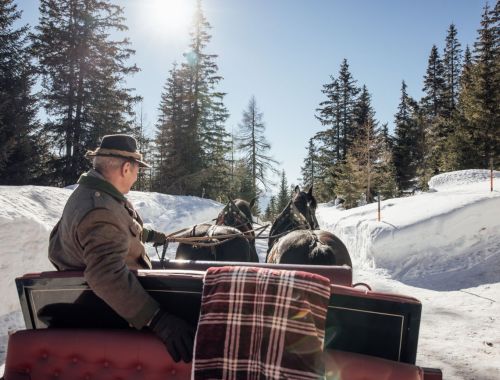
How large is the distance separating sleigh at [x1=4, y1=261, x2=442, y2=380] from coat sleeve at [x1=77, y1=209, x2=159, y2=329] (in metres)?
0.14

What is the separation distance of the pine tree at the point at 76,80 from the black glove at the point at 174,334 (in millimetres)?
18419

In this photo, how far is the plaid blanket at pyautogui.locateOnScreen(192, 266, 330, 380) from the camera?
5.38ft

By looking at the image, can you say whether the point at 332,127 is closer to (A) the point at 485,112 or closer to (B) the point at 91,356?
(A) the point at 485,112

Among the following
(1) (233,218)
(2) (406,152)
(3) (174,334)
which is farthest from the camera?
(2) (406,152)

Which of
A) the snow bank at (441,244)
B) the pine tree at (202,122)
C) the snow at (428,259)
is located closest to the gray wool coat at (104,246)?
the snow at (428,259)

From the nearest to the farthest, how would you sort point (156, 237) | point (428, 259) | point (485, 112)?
point (156, 237) < point (428, 259) < point (485, 112)

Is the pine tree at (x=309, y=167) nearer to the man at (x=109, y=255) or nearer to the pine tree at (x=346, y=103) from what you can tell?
the pine tree at (x=346, y=103)

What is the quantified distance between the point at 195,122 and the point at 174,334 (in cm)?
2344

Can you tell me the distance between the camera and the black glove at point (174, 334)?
1.84 meters

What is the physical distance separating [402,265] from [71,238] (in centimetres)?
772

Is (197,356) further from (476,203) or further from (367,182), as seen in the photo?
(367,182)

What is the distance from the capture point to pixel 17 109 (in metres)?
15.4

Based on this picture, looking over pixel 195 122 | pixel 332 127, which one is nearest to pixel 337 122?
pixel 332 127

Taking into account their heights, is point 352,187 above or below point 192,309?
above
